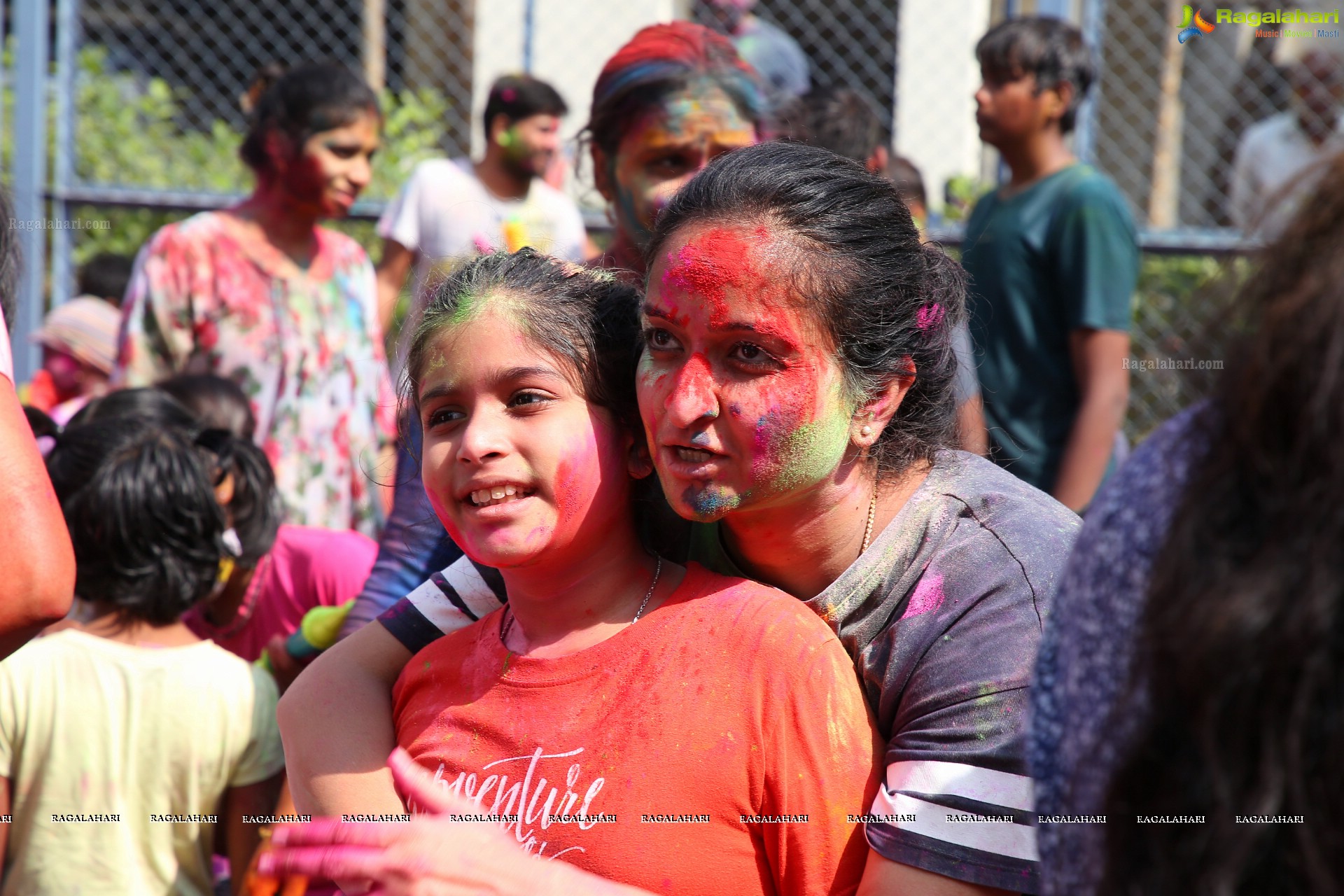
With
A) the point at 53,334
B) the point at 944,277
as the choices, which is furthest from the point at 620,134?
the point at 53,334

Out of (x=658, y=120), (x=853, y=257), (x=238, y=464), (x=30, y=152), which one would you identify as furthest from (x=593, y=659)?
(x=30, y=152)

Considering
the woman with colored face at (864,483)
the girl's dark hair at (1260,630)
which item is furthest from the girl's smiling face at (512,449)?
the girl's dark hair at (1260,630)

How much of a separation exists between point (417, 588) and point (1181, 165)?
6.50 meters

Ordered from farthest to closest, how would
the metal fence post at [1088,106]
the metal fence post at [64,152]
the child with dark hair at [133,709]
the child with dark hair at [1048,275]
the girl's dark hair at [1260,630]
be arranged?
the metal fence post at [64,152], the metal fence post at [1088,106], the child with dark hair at [1048,275], the child with dark hair at [133,709], the girl's dark hair at [1260,630]

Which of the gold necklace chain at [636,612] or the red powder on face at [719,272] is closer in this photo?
the red powder on face at [719,272]

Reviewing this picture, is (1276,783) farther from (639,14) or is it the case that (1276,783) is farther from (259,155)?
(639,14)

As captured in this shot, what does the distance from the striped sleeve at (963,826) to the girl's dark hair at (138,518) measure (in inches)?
62.2

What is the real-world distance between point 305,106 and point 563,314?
2.35m

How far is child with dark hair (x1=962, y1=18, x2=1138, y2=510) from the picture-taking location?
10.9 ft

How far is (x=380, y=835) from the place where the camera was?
1.19 m

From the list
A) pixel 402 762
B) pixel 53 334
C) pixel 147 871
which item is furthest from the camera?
pixel 53 334

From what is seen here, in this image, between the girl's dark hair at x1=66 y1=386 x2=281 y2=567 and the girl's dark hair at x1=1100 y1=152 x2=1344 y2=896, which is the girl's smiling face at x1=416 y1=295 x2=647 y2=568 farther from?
the girl's dark hair at x1=66 y1=386 x2=281 y2=567

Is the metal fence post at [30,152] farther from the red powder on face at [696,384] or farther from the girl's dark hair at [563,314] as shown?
the red powder on face at [696,384]

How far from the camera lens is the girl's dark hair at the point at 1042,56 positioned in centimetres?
362
